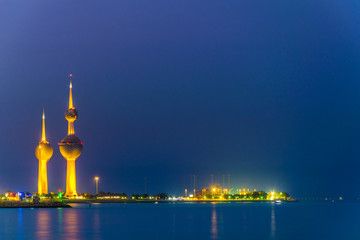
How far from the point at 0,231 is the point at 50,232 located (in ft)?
39.5

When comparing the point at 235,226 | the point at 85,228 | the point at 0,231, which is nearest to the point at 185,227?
the point at 235,226

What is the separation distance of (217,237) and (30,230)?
36.5 metres

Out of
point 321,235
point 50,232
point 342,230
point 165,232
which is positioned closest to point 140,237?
point 165,232

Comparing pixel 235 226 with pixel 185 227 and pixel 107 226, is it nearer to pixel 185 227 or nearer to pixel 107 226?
pixel 185 227

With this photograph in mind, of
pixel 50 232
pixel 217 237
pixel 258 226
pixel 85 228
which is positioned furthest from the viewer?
pixel 258 226

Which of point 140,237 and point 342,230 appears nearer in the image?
point 140,237

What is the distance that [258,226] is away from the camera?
378 ft

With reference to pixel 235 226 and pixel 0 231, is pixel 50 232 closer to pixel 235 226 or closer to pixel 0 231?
pixel 0 231

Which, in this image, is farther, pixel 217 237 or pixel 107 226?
pixel 107 226

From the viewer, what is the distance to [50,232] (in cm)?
9956

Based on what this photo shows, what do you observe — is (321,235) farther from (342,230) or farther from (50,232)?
(50,232)

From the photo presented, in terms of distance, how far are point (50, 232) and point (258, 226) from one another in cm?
4231

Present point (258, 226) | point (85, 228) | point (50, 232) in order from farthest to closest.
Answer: point (258, 226)
point (85, 228)
point (50, 232)

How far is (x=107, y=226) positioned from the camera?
114 m
